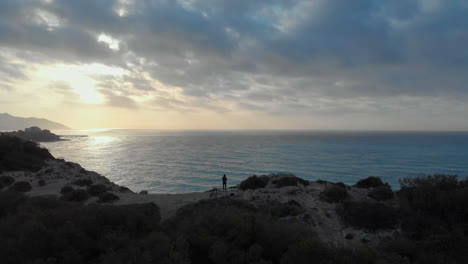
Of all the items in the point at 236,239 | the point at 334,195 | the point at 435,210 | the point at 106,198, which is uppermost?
the point at 236,239

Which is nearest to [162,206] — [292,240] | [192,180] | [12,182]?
[292,240]

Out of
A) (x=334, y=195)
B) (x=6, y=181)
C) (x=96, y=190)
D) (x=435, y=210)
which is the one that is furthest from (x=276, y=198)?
(x=6, y=181)

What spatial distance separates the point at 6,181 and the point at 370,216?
3052cm

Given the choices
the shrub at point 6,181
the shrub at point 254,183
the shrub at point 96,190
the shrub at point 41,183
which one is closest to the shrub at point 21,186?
the shrub at point 6,181

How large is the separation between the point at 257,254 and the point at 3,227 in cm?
830

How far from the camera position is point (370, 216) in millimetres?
12977

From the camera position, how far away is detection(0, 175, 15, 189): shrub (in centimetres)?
2190

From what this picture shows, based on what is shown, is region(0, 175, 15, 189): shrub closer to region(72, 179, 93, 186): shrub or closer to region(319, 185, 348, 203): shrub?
region(72, 179, 93, 186): shrub

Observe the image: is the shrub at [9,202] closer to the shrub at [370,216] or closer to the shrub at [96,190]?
the shrub at [96,190]

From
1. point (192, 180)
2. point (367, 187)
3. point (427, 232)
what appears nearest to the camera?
point (427, 232)

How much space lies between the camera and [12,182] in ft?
74.1

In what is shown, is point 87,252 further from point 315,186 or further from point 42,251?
point 315,186

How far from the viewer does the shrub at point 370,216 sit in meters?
12.4

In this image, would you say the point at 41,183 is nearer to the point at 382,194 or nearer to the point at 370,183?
the point at 382,194
